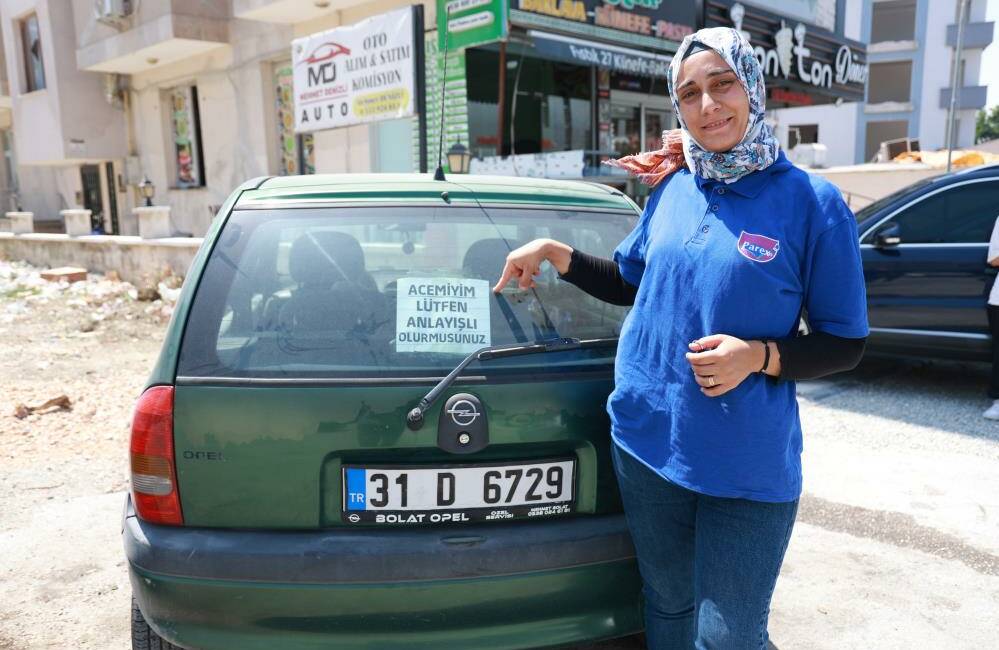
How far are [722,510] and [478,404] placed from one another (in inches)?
24.2

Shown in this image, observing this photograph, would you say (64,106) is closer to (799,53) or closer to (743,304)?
(799,53)

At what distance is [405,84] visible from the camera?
7.88 m

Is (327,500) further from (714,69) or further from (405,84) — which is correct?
(405,84)

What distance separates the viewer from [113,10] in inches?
640

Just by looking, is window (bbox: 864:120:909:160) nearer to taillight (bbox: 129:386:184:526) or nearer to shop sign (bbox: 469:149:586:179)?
shop sign (bbox: 469:149:586:179)

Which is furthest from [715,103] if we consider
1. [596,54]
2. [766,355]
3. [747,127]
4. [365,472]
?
[596,54]

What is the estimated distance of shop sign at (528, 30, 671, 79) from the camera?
407 inches

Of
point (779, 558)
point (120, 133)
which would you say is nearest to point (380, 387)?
point (779, 558)

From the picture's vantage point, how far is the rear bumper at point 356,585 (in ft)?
5.51

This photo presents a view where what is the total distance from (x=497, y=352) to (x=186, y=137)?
19.0m

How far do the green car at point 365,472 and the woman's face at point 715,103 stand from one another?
68 centimetres

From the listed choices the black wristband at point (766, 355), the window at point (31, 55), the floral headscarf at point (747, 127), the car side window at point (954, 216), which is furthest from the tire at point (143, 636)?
the window at point (31, 55)

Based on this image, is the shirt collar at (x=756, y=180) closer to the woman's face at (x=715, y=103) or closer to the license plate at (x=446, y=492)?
the woman's face at (x=715, y=103)

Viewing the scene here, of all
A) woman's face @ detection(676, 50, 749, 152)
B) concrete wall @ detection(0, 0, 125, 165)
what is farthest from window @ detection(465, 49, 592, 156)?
concrete wall @ detection(0, 0, 125, 165)
